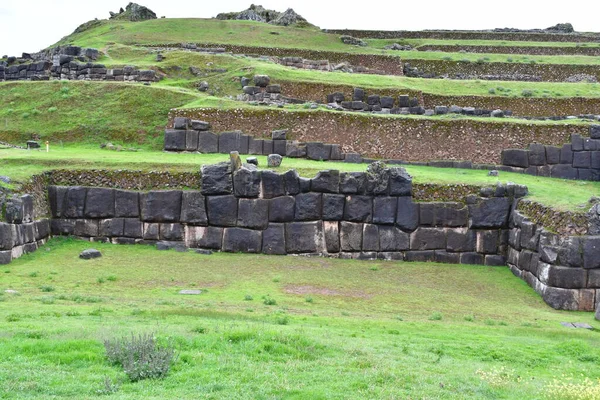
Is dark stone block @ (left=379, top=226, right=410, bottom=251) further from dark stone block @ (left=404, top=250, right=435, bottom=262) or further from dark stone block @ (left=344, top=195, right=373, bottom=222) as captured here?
dark stone block @ (left=344, top=195, right=373, bottom=222)

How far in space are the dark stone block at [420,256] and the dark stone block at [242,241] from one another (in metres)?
5.22

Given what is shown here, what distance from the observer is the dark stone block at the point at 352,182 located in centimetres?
2662

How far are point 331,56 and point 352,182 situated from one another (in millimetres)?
33232

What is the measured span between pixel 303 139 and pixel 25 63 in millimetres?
24161

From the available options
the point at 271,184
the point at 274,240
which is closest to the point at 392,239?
the point at 274,240

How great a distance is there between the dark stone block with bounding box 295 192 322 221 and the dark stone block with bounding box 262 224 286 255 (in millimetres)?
760

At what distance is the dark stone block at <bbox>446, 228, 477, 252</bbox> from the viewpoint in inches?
1061

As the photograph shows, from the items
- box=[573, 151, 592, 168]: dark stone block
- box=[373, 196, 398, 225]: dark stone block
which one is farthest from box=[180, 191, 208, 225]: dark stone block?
box=[573, 151, 592, 168]: dark stone block

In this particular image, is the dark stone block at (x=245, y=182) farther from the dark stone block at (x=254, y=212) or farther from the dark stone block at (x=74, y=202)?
the dark stone block at (x=74, y=202)

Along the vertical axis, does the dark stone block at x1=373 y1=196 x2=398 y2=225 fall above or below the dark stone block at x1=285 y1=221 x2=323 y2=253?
above

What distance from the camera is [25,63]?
49.3m

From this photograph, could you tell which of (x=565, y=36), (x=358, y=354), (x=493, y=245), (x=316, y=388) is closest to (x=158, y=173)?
(x=493, y=245)

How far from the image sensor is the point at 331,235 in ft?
87.8

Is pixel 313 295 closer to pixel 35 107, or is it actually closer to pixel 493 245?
pixel 493 245
